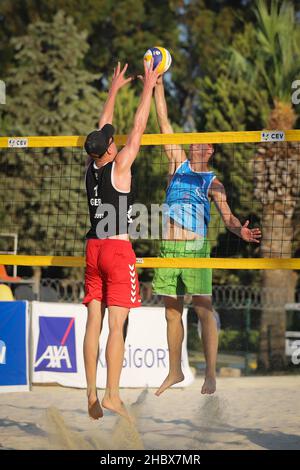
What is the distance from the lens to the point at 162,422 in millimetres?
9602

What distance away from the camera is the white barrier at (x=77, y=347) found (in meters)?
13.2

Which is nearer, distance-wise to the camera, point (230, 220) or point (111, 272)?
point (111, 272)

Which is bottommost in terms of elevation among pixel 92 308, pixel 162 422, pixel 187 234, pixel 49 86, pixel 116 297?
pixel 162 422

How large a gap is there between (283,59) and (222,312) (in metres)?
6.41

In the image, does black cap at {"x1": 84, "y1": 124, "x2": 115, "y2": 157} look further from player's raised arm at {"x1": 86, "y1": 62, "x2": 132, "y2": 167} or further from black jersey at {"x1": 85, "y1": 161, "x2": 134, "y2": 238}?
player's raised arm at {"x1": 86, "y1": 62, "x2": 132, "y2": 167}

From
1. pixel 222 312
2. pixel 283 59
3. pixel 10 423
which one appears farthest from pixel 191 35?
pixel 10 423

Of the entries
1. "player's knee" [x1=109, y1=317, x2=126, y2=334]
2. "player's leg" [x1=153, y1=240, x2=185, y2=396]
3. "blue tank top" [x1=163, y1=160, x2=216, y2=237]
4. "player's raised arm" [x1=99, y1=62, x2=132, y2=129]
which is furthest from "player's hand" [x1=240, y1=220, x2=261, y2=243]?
"player's raised arm" [x1=99, y1=62, x2=132, y2=129]

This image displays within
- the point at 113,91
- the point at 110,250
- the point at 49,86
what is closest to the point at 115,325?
the point at 110,250

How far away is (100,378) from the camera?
13.2 metres

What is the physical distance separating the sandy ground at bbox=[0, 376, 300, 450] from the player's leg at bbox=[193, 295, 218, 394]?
541 millimetres

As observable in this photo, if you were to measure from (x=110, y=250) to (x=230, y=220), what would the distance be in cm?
132

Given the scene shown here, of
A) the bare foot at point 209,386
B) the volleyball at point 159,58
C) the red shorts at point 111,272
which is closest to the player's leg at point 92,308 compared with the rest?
Result: the red shorts at point 111,272

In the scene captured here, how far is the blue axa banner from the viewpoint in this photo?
12.6 m

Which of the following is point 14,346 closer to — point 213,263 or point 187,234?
point 187,234
